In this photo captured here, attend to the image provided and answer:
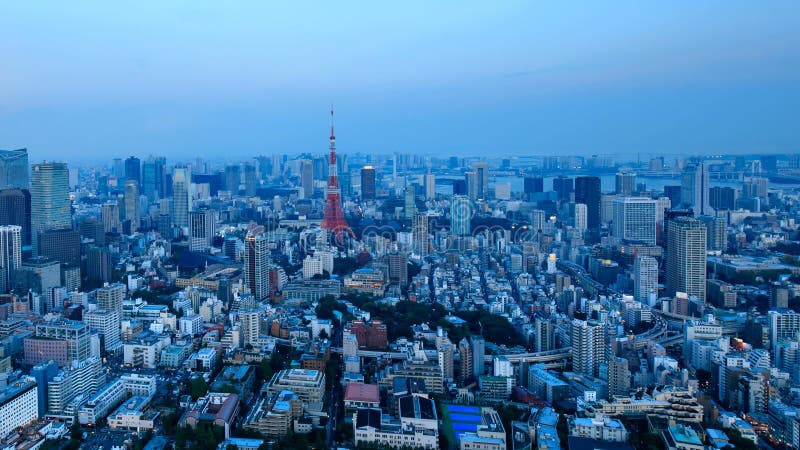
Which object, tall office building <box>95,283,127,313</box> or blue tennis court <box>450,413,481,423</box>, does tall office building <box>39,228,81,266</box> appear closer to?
tall office building <box>95,283,127,313</box>

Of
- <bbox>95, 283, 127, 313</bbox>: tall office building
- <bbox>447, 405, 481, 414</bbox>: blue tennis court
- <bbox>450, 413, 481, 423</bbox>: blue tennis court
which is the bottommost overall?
<bbox>450, 413, 481, 423</bbox>: blue tennis court

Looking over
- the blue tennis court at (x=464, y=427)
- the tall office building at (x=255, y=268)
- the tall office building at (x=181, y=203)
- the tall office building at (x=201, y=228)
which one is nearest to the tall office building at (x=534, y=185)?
the tall office building at (x=181, y=203)

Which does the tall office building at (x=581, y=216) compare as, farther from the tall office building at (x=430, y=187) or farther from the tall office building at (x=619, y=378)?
the tall office building at (x=619, y=378)

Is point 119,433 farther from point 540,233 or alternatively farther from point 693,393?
point 540,233

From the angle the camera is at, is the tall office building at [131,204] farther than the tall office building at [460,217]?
Yes

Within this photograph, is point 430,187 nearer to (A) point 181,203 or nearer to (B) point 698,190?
(A) point 181,203

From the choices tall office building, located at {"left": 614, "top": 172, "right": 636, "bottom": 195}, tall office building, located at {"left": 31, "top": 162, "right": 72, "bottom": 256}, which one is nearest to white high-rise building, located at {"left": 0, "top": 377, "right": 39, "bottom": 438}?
tall office building, located at {"left": 31, "top": 162, "right": 72, "bottom": 256}

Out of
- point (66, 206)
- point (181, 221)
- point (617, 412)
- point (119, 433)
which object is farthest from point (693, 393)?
point (181, 221)
